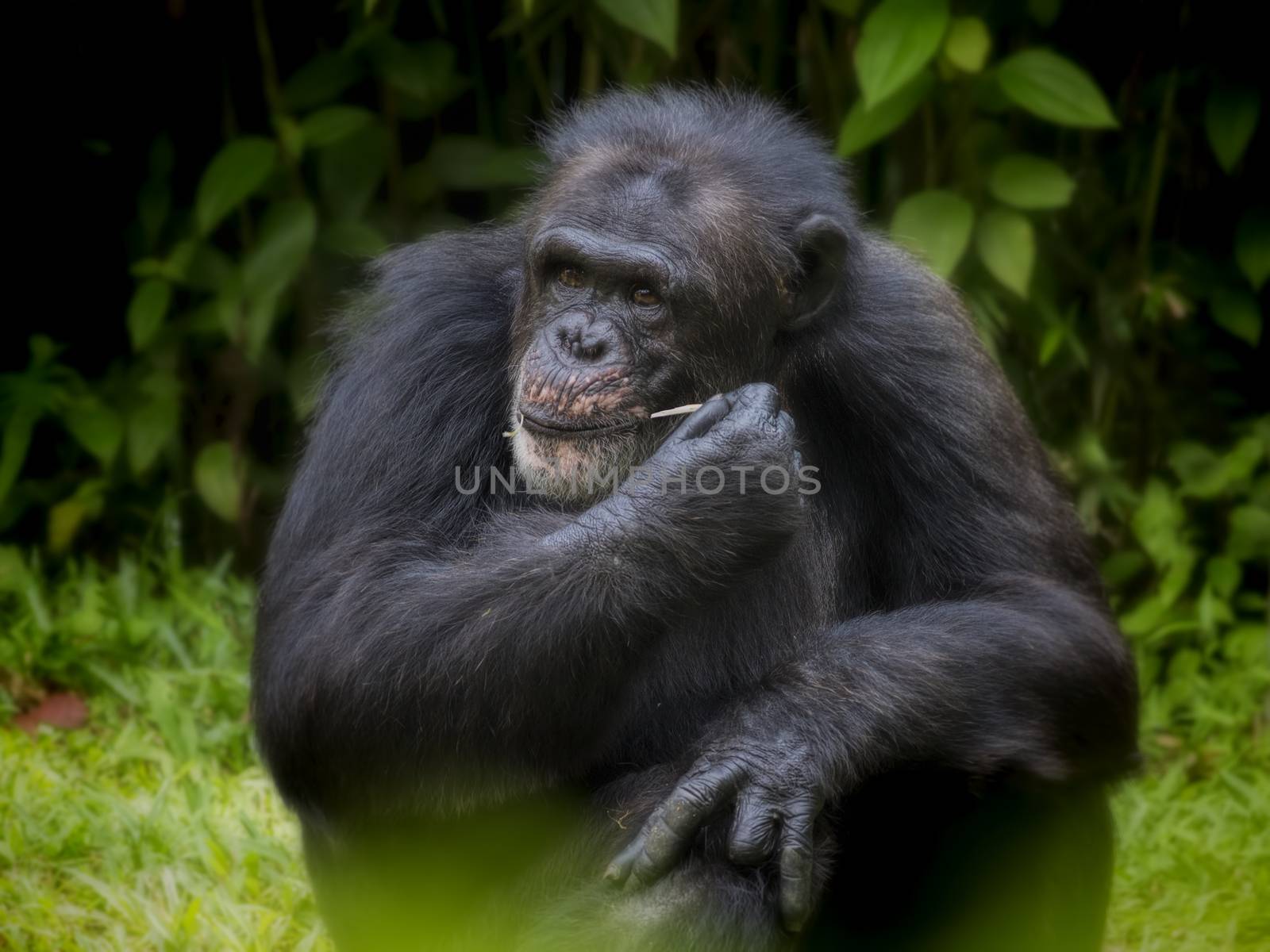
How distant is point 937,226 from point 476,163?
2.13 meters

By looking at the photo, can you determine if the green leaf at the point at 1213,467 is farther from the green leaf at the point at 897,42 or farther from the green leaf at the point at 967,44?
the green leaf at the point at 897,42

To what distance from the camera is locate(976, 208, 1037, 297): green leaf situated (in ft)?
21.0

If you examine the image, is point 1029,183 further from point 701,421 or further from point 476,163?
point 701,421

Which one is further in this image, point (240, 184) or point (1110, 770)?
point (240, 184)

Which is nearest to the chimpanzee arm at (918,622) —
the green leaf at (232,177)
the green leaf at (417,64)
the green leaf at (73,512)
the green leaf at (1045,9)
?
the green leaf at (1045,9)

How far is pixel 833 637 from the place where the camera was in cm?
433

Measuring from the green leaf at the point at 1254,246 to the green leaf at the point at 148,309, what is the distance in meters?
4.68

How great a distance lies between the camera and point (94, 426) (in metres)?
7.14

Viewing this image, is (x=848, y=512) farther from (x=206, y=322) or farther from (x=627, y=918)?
(x=206, y=322)

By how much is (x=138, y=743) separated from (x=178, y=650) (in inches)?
27.1

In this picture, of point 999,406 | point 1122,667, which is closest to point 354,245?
point 999,406

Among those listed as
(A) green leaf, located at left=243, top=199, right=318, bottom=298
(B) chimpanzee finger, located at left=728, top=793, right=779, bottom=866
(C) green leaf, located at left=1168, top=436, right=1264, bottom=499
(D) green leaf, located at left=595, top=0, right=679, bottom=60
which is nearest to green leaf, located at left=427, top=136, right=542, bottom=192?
(A) green leaf, located at left=243, top=199, right=318, bottom=298

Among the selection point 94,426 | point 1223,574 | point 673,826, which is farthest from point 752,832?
point 94,426

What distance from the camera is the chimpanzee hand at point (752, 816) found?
3.87m
